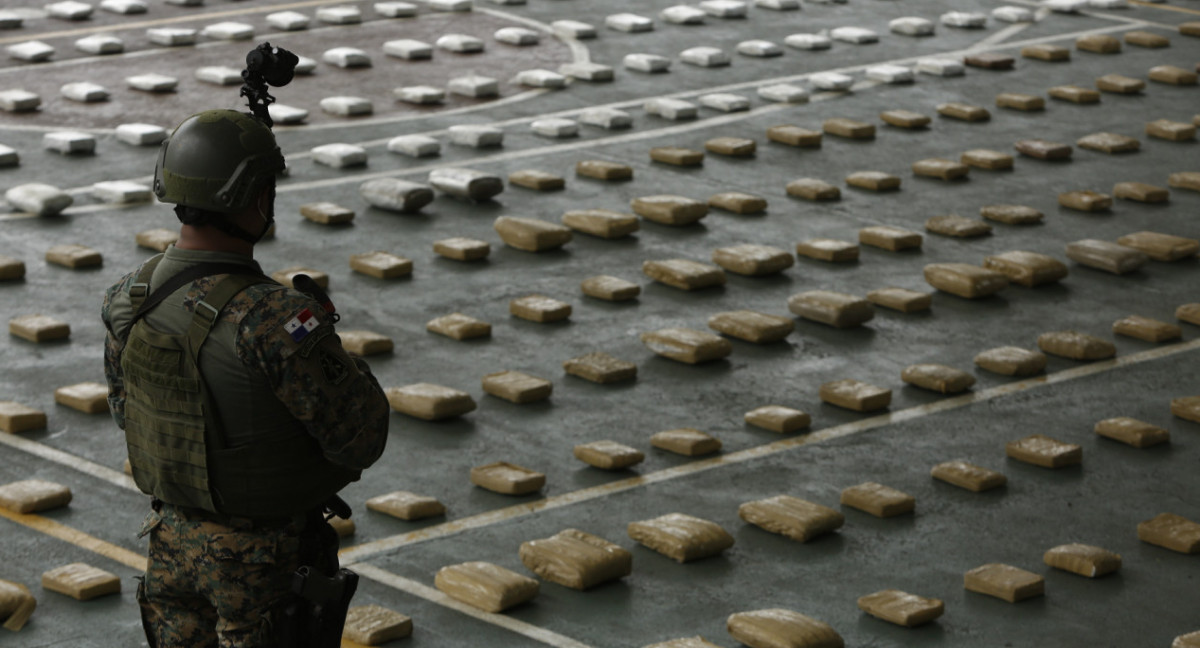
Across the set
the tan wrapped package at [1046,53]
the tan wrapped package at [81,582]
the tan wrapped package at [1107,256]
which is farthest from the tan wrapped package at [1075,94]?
the tan wrapped package at [81,582]

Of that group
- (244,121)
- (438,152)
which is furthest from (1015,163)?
(244,121)

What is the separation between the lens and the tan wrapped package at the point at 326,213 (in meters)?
11.0

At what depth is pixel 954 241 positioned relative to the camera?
1112 cm

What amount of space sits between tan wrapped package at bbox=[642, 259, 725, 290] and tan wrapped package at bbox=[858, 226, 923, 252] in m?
1.27

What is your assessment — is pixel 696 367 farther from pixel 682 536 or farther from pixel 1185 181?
pixel 1185 181

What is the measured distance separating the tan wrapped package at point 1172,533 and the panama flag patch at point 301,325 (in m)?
4.34

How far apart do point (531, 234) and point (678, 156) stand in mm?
2205

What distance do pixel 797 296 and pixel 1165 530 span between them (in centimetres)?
311

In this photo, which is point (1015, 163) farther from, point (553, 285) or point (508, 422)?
point (508, 422)

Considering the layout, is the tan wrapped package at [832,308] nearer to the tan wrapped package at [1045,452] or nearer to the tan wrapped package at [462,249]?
the tan wrapped package at [1045,452]

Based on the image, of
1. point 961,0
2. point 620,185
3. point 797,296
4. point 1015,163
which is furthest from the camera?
point 961,0

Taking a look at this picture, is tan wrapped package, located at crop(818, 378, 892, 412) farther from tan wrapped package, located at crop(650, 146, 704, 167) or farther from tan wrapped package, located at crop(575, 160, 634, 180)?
tan wrapped package, located at crop(650, 146, 704, 167)

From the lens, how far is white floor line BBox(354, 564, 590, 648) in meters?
6.19

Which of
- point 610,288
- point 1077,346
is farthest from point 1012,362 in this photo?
point 610,288
